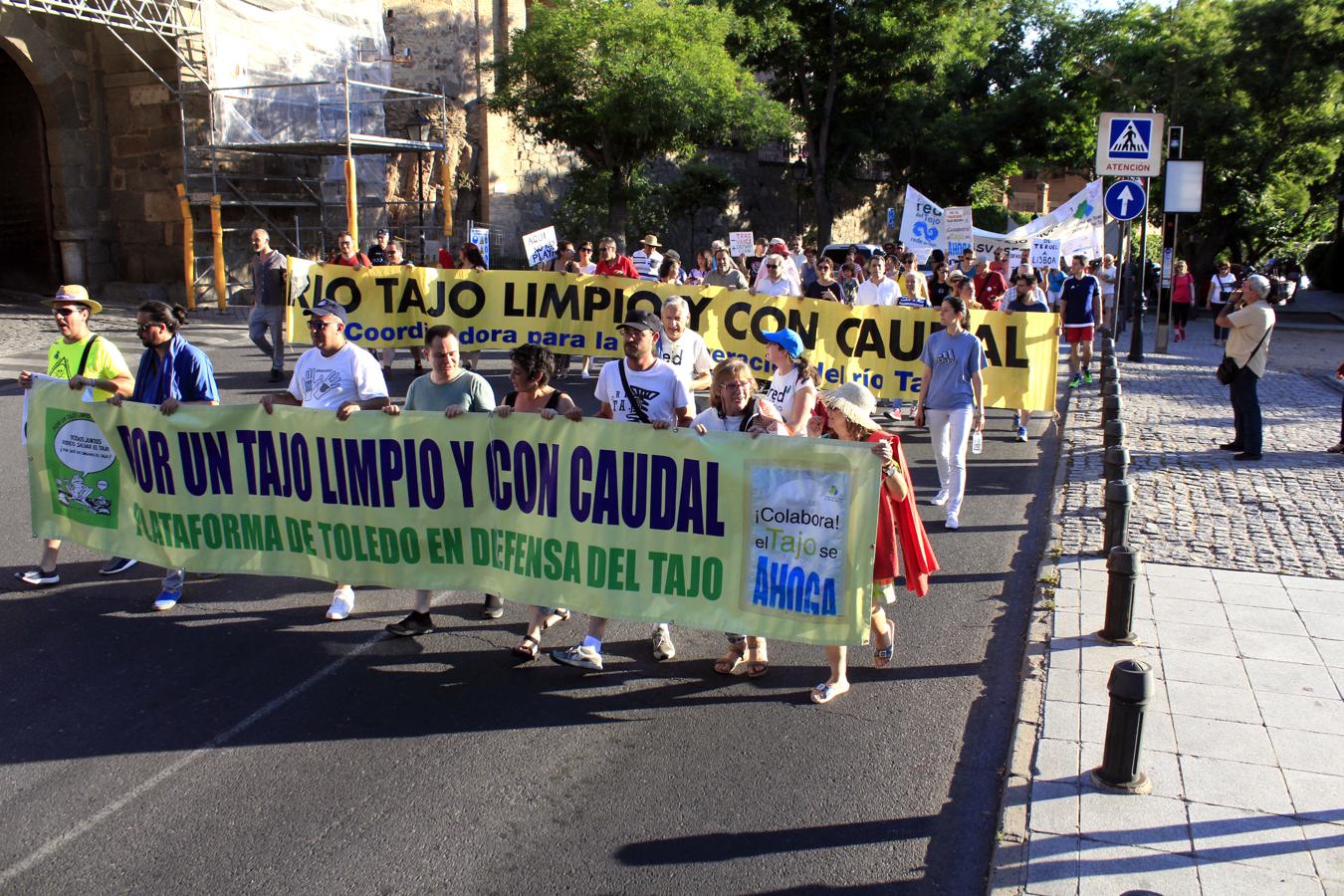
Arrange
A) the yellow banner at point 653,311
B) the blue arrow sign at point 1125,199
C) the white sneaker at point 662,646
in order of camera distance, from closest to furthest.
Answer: the white sneaker at point 662,646 < the yellow banner at point 653,311 < the blue arrow sign at point 1125,199

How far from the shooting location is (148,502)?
6.56m

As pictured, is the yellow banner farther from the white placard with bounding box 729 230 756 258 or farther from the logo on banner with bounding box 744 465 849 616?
the white placard with bounding box 729 230 756 258

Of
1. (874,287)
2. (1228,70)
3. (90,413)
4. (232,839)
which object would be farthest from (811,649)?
(1228,70)

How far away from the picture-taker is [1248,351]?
1077 centimetres

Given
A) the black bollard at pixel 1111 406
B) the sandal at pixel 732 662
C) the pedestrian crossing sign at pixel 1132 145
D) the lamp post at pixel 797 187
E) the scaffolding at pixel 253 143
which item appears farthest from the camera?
the lamp post at pixel 797 187

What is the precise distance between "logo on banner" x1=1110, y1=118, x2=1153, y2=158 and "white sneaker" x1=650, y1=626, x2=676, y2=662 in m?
12.1

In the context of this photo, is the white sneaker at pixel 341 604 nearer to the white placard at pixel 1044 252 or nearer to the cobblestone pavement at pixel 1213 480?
the cobblestone pavement at pixel 1213 480

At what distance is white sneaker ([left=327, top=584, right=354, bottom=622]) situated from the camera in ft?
21.7

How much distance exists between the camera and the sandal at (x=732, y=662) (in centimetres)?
595

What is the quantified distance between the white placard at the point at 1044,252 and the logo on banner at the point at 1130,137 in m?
2.64

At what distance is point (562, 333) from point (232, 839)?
1000 cm

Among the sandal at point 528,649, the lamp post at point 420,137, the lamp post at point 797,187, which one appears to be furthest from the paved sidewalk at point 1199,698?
the lamp post at point 797,187

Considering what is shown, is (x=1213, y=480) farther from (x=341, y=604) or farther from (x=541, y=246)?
(x=541, y=246)

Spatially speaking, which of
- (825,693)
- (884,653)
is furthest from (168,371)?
(884,653)
